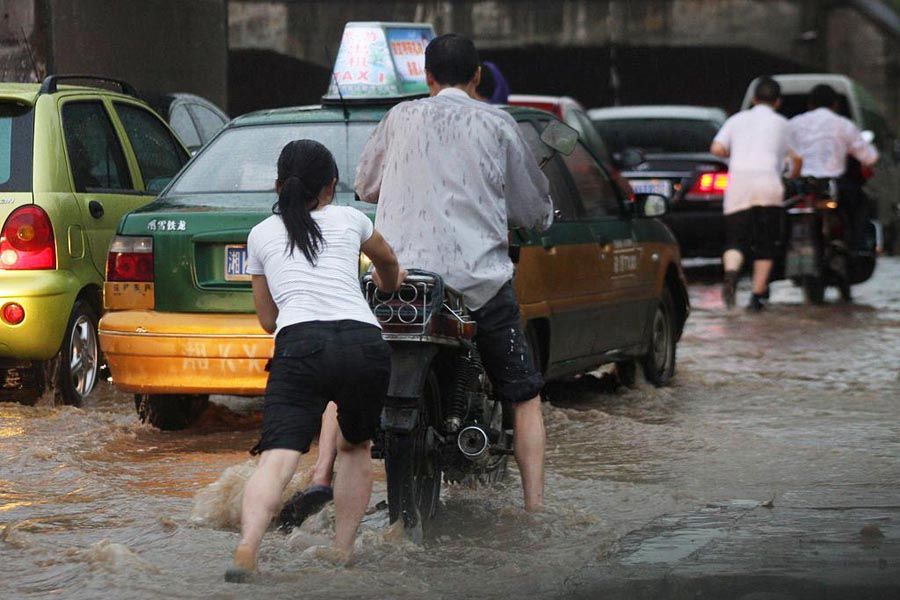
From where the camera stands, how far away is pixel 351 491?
18.8 ft

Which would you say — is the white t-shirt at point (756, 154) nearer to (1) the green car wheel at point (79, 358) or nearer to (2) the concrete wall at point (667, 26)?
(1) the green car wheel at point (79, 358)

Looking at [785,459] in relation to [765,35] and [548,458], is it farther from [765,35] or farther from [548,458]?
[765,35]

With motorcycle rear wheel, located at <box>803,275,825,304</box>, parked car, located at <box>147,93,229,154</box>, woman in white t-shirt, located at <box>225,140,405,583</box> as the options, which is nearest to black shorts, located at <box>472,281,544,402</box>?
woman in white t-shirt, located at <box>225,140,405,583</box>

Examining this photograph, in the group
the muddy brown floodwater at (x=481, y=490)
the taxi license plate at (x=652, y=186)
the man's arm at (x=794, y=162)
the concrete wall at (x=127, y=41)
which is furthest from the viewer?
the taxi license plate at (x=652, y=186)

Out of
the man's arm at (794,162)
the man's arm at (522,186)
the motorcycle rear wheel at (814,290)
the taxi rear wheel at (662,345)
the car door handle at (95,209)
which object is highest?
the man's arm at (522,186)

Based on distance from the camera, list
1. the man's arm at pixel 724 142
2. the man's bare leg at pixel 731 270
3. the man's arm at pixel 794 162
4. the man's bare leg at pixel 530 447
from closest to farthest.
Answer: the man's bare leg at pixel 530 447, the man's arm at pixel 724 142, the man's bare leg at pixel 731 270, the man's arm at pixel 794 162

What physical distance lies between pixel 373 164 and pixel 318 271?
1.00 m

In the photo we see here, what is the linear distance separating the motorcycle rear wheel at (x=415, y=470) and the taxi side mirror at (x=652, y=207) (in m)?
3.69

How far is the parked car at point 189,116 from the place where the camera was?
13.3 metres

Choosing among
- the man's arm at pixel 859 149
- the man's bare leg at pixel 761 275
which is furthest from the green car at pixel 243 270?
the man's arm at pixel 859 149

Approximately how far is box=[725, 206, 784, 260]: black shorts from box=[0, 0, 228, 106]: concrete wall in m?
5.52

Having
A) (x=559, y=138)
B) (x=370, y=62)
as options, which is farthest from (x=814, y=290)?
(x=559, y=138)

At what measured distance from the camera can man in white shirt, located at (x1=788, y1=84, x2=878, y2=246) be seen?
1591cm

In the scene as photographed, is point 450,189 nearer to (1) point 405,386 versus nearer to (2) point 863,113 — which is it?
(1) point 405,386
